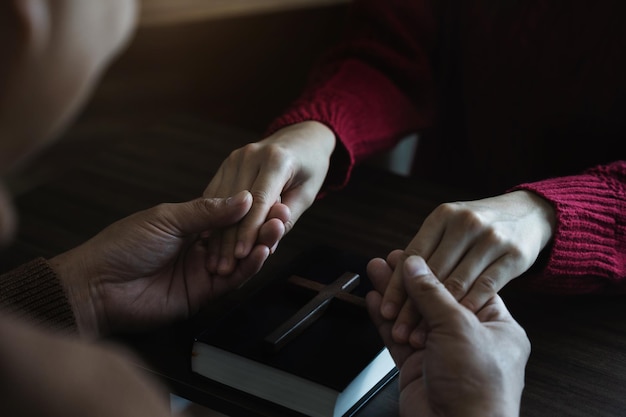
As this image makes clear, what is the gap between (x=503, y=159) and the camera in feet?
4.93

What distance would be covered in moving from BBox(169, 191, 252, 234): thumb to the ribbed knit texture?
153 millimetres

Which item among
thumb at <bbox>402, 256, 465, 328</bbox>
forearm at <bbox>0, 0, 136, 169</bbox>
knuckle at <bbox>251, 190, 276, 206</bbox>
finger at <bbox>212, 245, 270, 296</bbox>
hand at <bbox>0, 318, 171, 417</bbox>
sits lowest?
finger at <bbox>212, 245, 270, 296</bbox>

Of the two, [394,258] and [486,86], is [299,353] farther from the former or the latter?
[486,86]

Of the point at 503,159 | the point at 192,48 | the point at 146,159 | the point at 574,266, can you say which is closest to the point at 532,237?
the point at 574,266

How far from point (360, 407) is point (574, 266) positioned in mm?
372

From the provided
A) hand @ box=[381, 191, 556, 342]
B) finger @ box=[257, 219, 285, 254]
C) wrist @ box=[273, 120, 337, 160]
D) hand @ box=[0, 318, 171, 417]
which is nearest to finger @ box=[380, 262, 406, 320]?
hand @ box=[381, 191, 556, 342]

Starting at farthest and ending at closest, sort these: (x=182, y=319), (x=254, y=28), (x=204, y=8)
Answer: (x=204, y=8) < (x=254, y=28) < (x=182, y=319)

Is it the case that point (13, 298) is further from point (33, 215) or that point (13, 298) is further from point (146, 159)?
point (146, 159)

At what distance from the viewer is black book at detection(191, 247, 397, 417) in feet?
2.64

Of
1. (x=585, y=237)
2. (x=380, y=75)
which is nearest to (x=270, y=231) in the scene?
(x=585, y=237)

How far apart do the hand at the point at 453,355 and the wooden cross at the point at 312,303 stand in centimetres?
4

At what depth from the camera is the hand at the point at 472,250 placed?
3.01 ft

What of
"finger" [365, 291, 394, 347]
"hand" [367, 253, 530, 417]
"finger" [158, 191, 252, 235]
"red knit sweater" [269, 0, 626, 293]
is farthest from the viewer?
"red knit sweater" [269, 0, 626, 293]

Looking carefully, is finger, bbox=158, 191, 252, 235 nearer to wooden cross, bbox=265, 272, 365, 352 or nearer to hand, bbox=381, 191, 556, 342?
wooden cross, bbox=265, 272, 365, 352
